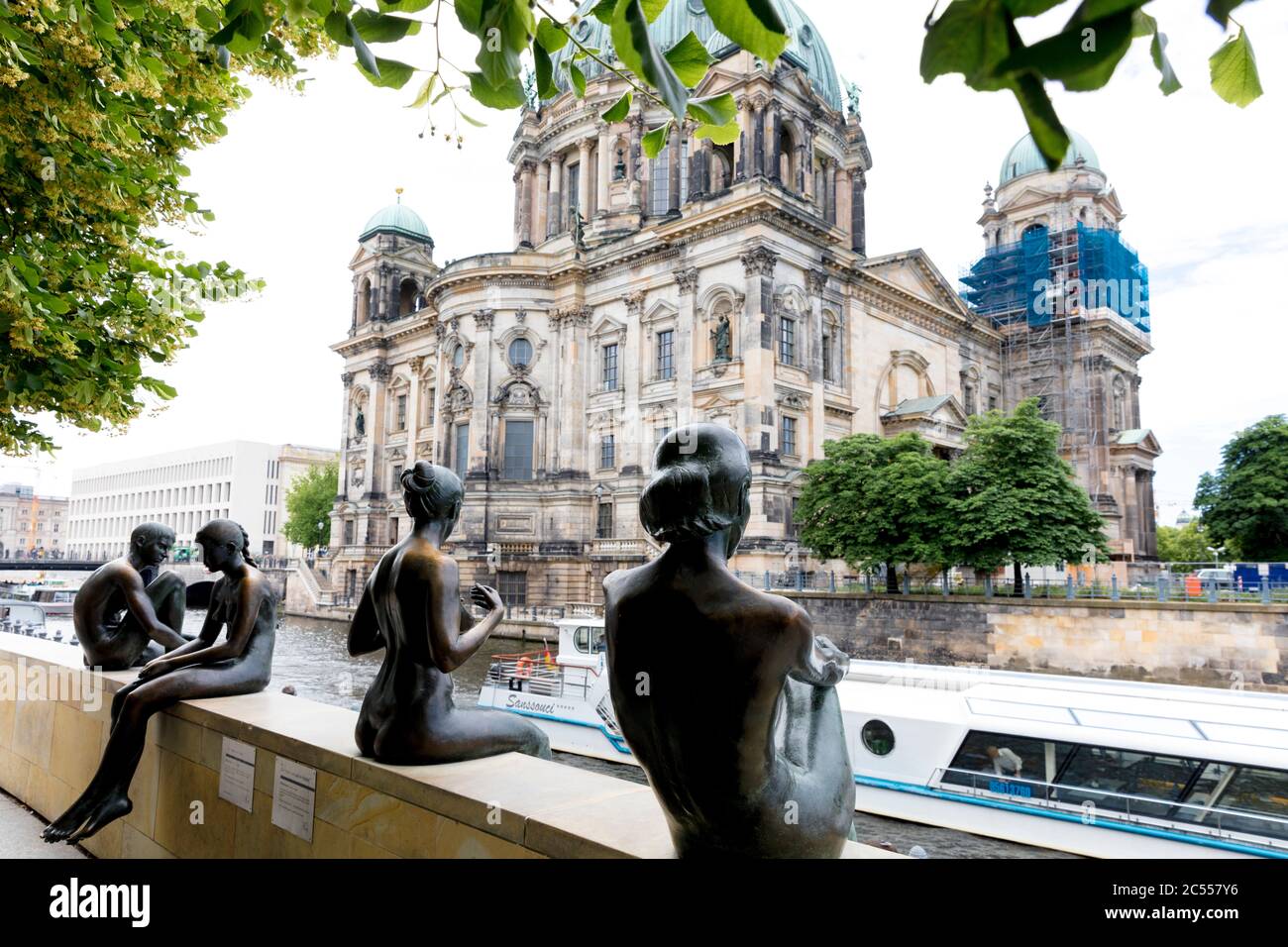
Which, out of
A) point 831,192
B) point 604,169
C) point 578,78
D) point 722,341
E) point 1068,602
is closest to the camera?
point 578,78

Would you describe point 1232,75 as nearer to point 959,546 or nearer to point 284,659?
point 959,546

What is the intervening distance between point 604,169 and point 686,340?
1454cm

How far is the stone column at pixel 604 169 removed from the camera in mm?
45219

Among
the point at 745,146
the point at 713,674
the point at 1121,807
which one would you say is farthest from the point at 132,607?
the point at 745,146

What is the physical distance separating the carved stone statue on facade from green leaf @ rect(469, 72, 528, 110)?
107 feet

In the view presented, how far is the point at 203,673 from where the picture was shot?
4.89 meters

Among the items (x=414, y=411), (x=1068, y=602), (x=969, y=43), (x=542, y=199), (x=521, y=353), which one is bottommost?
(x=1068, y=602)

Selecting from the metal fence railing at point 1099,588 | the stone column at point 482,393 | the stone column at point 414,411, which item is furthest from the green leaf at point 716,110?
the stone column at point 414,411

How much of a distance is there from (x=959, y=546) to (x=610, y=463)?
17.1m

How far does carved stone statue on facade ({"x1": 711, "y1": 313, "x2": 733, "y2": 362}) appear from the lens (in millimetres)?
34656

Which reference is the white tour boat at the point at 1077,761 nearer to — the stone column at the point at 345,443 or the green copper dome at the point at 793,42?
the green copper dome at the point at 793,42

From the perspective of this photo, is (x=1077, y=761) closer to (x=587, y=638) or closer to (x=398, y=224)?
(x=587, y=638)

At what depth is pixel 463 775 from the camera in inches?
134
